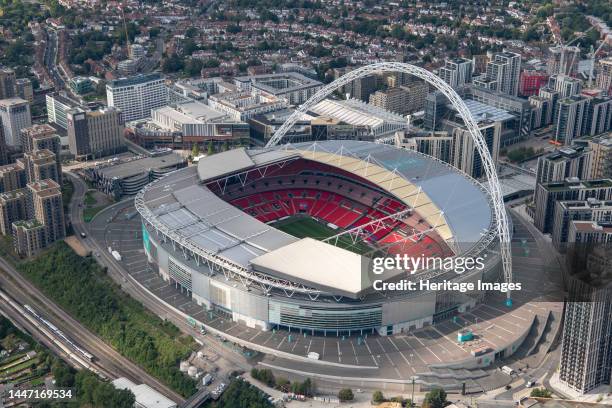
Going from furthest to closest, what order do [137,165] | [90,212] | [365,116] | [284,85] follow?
1. [284,85]
2. [365,116]
3. [137,165]
4. [90,212]

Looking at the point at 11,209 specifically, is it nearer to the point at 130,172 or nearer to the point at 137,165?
the point at 130,172

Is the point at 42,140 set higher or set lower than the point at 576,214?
higher

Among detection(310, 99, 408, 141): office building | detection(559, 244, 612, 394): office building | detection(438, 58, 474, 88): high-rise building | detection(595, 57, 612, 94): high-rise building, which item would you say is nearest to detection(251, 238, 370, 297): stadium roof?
detection(559, 244, 612, 394): office building

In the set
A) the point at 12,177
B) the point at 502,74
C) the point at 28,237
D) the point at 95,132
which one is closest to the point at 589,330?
the point at 28,237

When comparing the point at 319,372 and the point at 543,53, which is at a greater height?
the point at 543,53

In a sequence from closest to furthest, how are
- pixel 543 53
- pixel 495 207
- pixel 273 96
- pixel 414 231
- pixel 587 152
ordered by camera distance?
pixel 495 207, pixel 414 231, pixel 587 152, pixel 273 96, pixel 543 53

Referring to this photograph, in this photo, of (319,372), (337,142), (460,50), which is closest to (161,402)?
(319,372)

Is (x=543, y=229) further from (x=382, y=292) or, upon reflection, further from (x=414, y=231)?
(x=382, y=292)
